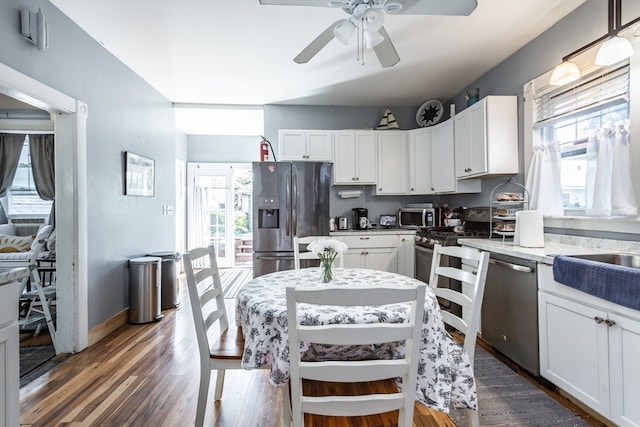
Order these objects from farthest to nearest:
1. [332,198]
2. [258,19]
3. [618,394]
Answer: [332,198] → [258,19] → [618,394]

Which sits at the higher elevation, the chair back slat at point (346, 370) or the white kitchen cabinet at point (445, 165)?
the white kitchen cabinet at point (445, 165)

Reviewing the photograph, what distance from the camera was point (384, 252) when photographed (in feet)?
13.3

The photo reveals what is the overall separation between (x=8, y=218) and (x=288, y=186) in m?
3.94

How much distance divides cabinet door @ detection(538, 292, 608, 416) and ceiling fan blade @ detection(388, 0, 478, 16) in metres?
1.78

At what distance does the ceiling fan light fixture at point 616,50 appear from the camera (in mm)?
1703

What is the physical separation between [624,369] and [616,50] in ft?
5.38

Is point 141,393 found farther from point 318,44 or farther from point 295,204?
point 318,44

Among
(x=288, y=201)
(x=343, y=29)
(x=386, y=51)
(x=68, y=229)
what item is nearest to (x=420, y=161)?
(x=288, y=201)

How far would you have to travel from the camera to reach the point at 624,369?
1.52 metres

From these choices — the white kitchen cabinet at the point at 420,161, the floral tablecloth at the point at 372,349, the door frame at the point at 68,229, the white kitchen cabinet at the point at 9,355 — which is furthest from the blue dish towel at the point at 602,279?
the door frame at the point at 68,229

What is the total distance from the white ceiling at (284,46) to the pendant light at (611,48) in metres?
0.51

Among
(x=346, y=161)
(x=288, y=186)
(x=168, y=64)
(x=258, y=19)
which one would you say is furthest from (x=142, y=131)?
(x=346, y=161)

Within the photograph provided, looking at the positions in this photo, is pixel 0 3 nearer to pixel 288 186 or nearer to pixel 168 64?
pixel 168 64

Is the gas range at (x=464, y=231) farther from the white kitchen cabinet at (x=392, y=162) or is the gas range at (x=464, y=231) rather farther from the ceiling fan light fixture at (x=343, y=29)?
the ceiling fan light fixture at (x=343, y=29)
